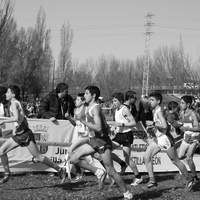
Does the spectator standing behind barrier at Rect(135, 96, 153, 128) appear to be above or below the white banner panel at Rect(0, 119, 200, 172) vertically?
above

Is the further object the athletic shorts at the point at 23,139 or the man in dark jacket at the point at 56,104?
the man in dark jacket at the point at 56,104

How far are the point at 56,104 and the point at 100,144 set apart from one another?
3.01 m

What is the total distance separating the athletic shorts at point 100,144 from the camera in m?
6.32

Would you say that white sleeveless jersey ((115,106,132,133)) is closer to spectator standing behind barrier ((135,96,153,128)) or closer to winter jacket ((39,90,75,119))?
spectator standing behind barrier ((135,96,153,128))

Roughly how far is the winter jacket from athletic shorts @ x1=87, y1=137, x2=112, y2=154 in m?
2.87

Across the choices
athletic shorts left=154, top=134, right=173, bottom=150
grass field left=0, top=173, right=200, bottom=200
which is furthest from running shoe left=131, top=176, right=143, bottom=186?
athletic shorts left=154, top=134, right=173, bottom=150

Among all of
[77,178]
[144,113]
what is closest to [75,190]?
[77,178]

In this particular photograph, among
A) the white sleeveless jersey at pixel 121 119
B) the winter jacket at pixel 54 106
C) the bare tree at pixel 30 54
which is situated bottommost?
the white sleeveless jersey at pixel 121 119

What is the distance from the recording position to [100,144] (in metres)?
6.33

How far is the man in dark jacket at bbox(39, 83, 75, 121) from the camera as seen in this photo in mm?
9008

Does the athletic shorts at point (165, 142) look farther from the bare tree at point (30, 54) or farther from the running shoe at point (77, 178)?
the bare tree at point (30, 54)

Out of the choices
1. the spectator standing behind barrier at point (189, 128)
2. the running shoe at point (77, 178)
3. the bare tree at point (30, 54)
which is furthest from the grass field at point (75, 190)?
the bare tree at point (30, 54)

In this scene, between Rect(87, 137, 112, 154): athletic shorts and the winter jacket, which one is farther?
the winter jacket

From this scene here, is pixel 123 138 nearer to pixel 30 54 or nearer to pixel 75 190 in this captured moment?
pixel 75 190
